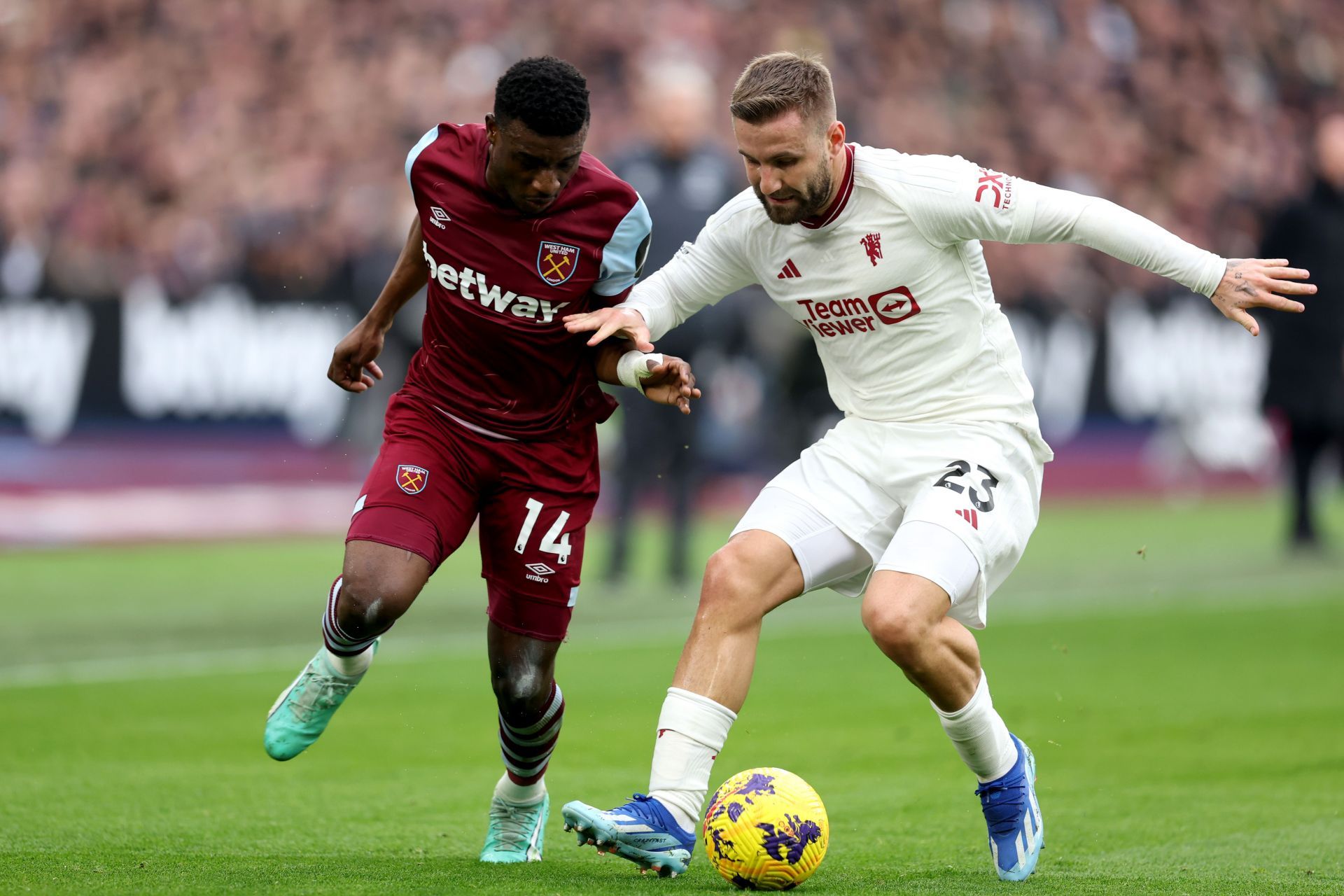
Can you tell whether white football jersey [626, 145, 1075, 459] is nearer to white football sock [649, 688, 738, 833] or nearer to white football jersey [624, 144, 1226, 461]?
white football jersey [624, 144, 1226, 461]

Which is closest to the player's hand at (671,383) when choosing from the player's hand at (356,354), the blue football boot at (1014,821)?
the player's hand at (356,354)

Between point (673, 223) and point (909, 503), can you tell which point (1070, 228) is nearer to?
point (909, 503)

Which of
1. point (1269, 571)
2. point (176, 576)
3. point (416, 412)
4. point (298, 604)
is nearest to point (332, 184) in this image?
point (176, 576)

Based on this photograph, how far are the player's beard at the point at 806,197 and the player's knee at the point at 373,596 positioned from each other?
1.45 meters

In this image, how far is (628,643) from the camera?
30.8ft

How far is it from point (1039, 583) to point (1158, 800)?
651 cm

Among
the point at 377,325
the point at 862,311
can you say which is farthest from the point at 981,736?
the point at 377,325

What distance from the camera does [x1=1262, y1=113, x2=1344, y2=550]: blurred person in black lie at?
43.5ft

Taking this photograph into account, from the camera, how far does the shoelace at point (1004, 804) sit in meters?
4.65

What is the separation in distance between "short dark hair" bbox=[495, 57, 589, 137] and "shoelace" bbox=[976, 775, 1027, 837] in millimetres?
2184

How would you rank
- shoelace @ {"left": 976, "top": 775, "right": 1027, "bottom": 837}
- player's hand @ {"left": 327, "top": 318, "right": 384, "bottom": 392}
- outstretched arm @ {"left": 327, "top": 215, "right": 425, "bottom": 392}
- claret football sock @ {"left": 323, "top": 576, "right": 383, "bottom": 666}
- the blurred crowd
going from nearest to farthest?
shoelace @ {"left": 976, "top": 775, "right": 1027, "bottom": 837}, claret football sock @ {"left": 323, "top": 576, "right": 383, "bottom": 666}, outstretched arm @ {"left": 327, "top": 215, "right": 425, "bottom": 392}, player's hand @ {"left": 327, "top": 318, "right": 384, "bottom": 392}, the blurred crowd

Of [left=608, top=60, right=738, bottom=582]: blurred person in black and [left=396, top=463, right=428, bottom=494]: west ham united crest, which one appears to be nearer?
[left=396, top=463, right=428, bottom=494]: west ham united crest

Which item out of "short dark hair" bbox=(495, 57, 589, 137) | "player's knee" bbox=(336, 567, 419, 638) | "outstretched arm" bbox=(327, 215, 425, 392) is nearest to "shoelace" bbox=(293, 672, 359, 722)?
"player's knee" bbox=(336, 567, 419, 638)

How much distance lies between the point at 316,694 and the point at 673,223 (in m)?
6.23
